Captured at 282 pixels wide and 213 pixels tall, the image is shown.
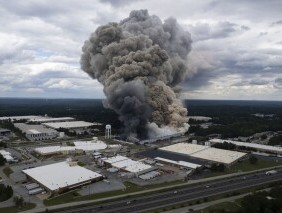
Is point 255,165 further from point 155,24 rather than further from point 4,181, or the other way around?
point 155,24

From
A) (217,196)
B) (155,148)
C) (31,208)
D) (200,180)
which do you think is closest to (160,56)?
(155,148)

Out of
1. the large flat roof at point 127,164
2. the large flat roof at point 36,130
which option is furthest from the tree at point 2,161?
the large flat roof at point 36,130

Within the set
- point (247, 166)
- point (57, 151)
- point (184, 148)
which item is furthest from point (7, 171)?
point (247, 166)

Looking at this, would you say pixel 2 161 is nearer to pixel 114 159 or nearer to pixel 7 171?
pixel 7 171

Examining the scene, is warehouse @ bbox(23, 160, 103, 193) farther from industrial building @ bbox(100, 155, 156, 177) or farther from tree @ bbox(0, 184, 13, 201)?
industrial building @ bbox(100, 155, 156, 177)

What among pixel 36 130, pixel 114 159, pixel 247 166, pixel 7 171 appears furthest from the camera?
pixel 36 130

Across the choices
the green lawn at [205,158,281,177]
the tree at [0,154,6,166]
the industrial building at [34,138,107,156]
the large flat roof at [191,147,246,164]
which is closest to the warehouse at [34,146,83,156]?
the industrial building at [34,138,107,156]

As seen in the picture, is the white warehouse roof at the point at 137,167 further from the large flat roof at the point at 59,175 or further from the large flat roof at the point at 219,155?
the large flat roof at the point at 219,155
